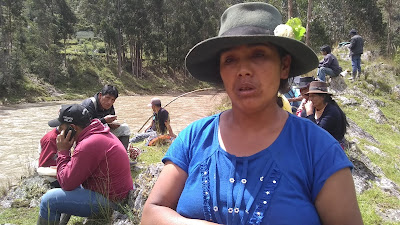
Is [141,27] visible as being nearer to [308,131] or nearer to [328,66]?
[328,66]

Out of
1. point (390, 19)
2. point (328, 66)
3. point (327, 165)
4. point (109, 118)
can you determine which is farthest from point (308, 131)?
point (390, 19)

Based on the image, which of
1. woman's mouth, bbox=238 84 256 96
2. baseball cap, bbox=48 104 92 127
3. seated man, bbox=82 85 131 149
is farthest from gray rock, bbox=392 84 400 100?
woman's mouth, bbox=238 84 256 96

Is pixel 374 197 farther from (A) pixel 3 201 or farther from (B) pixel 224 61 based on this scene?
(A) pixel 3 201

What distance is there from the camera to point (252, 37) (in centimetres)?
109

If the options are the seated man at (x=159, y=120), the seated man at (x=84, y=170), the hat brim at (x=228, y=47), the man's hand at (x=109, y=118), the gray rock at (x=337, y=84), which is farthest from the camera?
the gray rock at (x=337, y=84)

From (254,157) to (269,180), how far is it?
0.09 meters

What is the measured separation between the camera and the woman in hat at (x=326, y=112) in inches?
162

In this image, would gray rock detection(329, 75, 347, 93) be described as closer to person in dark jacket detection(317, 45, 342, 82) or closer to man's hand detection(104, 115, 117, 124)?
person in dark jacket detection(317, 45, 342, 82)

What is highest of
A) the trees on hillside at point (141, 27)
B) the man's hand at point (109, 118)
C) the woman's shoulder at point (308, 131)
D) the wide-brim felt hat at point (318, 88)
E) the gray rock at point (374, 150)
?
the trees on hillside at point (141, 27)

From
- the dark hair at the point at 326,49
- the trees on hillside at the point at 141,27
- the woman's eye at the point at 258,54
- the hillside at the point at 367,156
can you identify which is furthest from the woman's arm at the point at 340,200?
the trees on hillside at the point at 141,27

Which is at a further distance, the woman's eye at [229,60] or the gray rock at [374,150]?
the gray rock at [374,150]

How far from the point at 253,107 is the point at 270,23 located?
30 cm

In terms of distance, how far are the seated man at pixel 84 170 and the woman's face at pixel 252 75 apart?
2.10m

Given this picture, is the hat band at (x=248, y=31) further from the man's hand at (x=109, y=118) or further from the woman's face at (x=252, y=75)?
the man's hand at (x=109, y=118)
